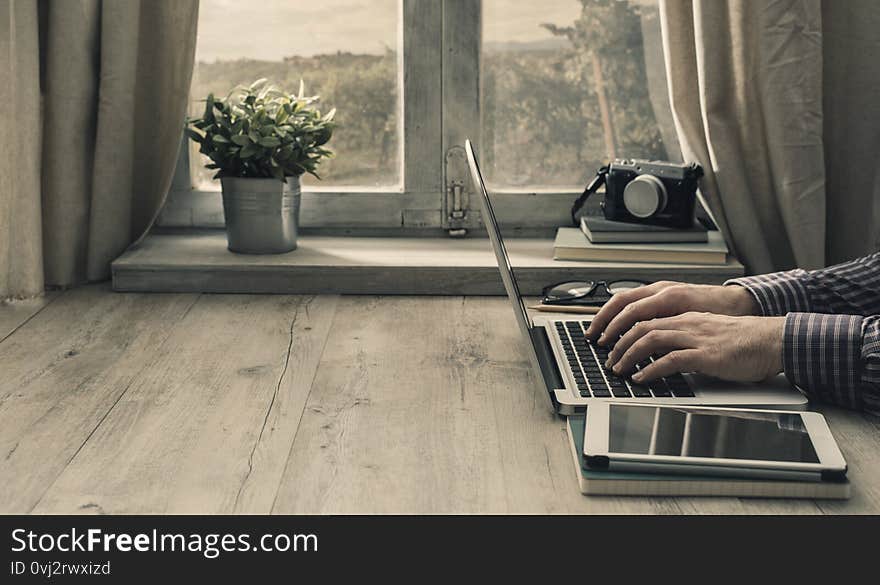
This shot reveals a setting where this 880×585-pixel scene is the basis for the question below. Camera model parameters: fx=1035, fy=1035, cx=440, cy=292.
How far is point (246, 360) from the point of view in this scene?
1.32 meters

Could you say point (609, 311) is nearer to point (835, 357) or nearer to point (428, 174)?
point (835, 357)

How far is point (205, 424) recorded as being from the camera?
109cm

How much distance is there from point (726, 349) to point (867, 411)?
0.55 feet

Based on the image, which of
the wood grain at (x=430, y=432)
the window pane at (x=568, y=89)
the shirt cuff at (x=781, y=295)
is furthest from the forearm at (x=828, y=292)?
the window pane at (x=568, y=89)

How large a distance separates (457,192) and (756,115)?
55 centimetres

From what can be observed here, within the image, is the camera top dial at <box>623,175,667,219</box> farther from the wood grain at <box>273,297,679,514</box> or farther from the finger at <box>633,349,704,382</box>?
the finger at <box>633,349,704,382</box>

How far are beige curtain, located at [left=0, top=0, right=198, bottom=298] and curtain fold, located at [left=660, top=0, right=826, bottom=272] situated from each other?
852 millimetres

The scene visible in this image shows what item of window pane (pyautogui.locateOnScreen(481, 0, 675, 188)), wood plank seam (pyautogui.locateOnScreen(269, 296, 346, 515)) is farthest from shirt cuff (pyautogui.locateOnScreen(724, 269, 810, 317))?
window pane (pyautogui.locateOnScreen(481, 0, 675, 188))

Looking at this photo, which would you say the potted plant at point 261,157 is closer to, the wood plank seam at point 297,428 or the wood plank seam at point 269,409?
the wood plank seam at point 269,409

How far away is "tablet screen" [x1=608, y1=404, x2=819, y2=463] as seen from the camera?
94cm

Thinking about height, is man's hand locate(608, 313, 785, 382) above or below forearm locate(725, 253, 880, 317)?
below

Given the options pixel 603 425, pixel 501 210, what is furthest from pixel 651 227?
pixel 603 425
